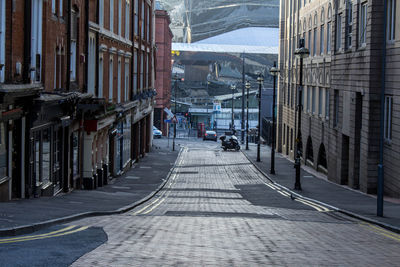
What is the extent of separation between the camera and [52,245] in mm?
10227

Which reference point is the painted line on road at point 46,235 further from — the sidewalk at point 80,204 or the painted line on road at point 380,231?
the painted line on road at point 380,231

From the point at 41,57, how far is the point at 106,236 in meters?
9.42

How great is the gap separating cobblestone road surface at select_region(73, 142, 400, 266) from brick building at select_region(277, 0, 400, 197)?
4236mm

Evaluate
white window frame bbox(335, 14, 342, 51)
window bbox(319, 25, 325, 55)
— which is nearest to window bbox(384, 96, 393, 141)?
white window frame bbox(335, 14, 342, 51)

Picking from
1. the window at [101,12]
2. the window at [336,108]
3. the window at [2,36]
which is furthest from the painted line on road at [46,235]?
the window at [336,108]

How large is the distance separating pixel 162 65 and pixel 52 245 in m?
69.8

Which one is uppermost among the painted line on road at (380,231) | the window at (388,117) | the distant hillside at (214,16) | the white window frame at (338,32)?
the distant hillside at (214,16)

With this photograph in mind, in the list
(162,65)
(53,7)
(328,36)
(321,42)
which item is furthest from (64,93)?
(162,65)

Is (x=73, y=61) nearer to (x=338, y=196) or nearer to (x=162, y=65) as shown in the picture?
(x=338, y=196)

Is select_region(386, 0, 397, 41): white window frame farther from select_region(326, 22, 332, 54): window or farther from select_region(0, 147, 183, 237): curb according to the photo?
select_region(326, 22, 332, 54): window

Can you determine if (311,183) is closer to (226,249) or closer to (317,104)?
(317,104)

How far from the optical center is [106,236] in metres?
11.6

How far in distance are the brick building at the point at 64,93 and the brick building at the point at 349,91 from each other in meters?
9.99

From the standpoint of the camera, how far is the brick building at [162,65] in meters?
74.4
